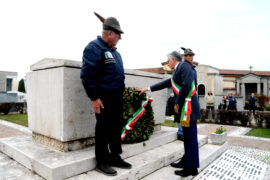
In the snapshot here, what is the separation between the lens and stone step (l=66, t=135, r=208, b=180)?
2701 millimetres

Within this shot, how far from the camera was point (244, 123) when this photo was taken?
1123 centimetres

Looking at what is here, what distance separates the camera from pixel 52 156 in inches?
117

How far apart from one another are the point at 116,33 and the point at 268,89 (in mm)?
29714

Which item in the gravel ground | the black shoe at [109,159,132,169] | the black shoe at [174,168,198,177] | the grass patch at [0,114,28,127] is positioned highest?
the black shoe at [109,159,132,169]

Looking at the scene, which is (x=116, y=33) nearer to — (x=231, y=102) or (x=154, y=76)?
(x=154, y=76)

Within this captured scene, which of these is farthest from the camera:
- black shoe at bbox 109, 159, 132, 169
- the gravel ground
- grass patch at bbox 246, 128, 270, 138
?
grass patch at bbox 246, 128, 270, 138

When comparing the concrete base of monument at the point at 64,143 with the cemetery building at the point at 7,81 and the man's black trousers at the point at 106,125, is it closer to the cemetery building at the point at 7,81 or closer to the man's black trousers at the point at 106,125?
the man's black trousers at the point at 106,125

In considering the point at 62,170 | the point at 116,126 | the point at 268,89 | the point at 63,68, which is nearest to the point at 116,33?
the point at 63,68

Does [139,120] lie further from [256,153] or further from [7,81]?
[7,81]

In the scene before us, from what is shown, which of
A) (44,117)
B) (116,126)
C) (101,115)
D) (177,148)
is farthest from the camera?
(177,148)

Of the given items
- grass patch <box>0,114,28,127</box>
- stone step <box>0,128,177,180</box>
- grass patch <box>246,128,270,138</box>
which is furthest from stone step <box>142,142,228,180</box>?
grass patch <box>0,114,28,127</box>

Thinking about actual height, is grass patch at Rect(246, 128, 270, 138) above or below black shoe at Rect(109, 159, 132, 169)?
below

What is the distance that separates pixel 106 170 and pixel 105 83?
115 cm

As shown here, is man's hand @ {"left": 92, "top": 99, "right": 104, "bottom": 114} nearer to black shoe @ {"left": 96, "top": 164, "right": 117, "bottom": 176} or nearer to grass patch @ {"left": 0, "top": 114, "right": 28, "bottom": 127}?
black shoe @ {"left": 96, "top": 164, "right": 117, "bottom": 176}
